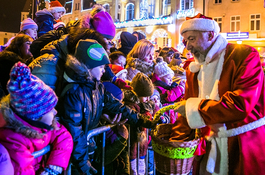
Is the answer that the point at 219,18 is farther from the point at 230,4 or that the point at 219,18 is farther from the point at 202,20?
the point at 202,20

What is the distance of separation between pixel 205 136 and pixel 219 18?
25.6 meters

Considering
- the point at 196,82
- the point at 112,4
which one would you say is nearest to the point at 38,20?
the point at 196,82

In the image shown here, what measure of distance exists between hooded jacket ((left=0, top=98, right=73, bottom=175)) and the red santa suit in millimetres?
1272

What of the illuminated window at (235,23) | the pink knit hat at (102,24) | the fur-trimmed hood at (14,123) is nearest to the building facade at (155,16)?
the illuminated window at (235,23)

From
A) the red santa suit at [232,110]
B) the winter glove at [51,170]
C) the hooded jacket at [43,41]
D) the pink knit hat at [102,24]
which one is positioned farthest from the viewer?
the pink knit hat at [102,24]

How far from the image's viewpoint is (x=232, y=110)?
1.73 metres

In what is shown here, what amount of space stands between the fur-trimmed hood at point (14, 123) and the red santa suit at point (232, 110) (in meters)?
1.45

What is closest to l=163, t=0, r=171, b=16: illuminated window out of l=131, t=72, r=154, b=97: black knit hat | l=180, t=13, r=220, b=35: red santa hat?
l=131, t=72, r=154, b=97: black knit hat

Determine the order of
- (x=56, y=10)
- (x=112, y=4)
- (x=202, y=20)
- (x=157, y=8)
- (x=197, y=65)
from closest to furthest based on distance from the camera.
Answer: (x=202, y=20) < (x=197, y=65) < (x=56, y=10) < (x=157, y=8) < (x=112, y=4)

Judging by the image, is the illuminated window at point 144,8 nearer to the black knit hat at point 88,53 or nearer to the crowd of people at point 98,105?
the crowd of people at point 98,105

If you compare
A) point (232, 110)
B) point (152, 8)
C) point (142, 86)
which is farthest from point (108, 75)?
point (152, 8)

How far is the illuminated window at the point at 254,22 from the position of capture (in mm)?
21812

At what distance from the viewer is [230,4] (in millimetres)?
23359

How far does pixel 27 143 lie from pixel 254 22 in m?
26.3
